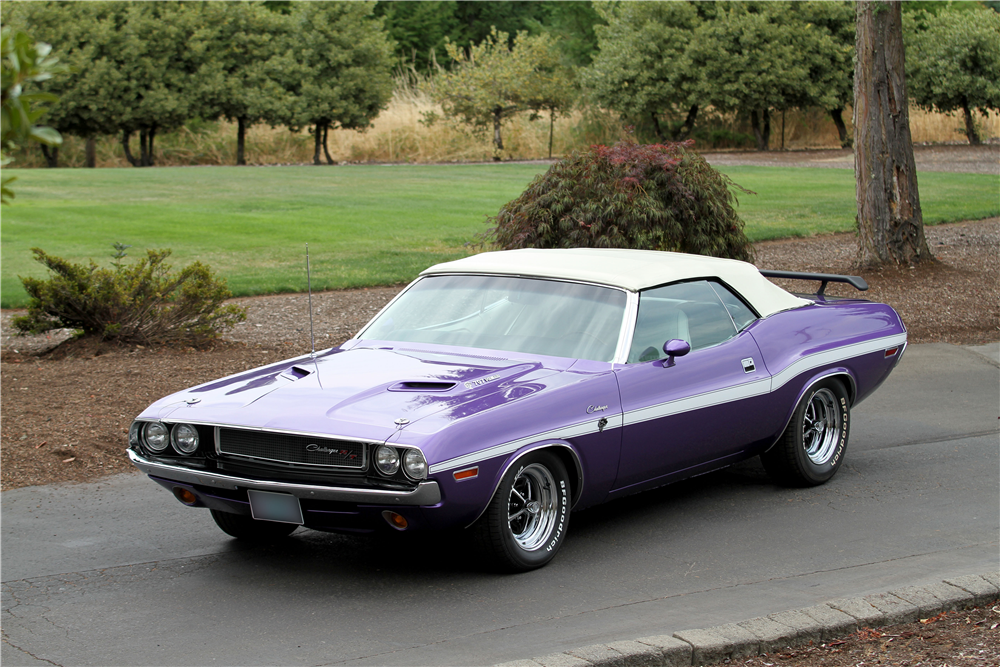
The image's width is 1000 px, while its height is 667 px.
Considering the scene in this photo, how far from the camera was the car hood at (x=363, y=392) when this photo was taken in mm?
4855

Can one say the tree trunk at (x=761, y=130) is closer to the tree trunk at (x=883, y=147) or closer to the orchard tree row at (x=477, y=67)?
the orchard tree row at (x=477, y=67)

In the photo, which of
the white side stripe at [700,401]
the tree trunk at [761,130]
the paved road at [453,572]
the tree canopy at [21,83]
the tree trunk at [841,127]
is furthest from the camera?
the tree trunk at [761,130]

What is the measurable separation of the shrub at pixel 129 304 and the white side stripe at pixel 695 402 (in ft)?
19.4

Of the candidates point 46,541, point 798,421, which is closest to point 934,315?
point 798,421

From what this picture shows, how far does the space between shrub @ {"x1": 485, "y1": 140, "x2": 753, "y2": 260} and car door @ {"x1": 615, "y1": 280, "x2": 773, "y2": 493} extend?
Answer: 568cm

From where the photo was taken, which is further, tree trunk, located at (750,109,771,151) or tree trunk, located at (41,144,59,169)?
tree trunk, located at (750,109,771,151)

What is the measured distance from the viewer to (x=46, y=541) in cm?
584

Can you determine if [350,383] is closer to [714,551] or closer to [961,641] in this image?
[714,551]

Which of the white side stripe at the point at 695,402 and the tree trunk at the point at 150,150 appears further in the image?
the tree trunk at the point at 150,150

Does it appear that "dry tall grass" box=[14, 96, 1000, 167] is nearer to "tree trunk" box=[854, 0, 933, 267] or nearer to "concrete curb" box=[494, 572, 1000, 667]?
"tree trunk" box=[854, 0, 933, 267]

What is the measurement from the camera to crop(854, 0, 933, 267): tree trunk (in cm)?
1458

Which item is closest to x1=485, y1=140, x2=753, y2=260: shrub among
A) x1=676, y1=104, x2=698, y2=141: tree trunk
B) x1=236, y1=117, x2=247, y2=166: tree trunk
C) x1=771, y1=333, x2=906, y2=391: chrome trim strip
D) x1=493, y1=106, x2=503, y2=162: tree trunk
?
x1=771, y1=333, x2=906, y2=391: chrome trim strip

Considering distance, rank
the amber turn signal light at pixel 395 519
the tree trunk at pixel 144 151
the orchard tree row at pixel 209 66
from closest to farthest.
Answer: the amber turn signal light at pixel 395 519 < the orchard tree row at pixel 209 66 < the tree trunk at pixel 144 151

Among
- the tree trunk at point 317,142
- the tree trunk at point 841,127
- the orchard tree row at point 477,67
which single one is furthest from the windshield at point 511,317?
the tree trunk at point 841,127
